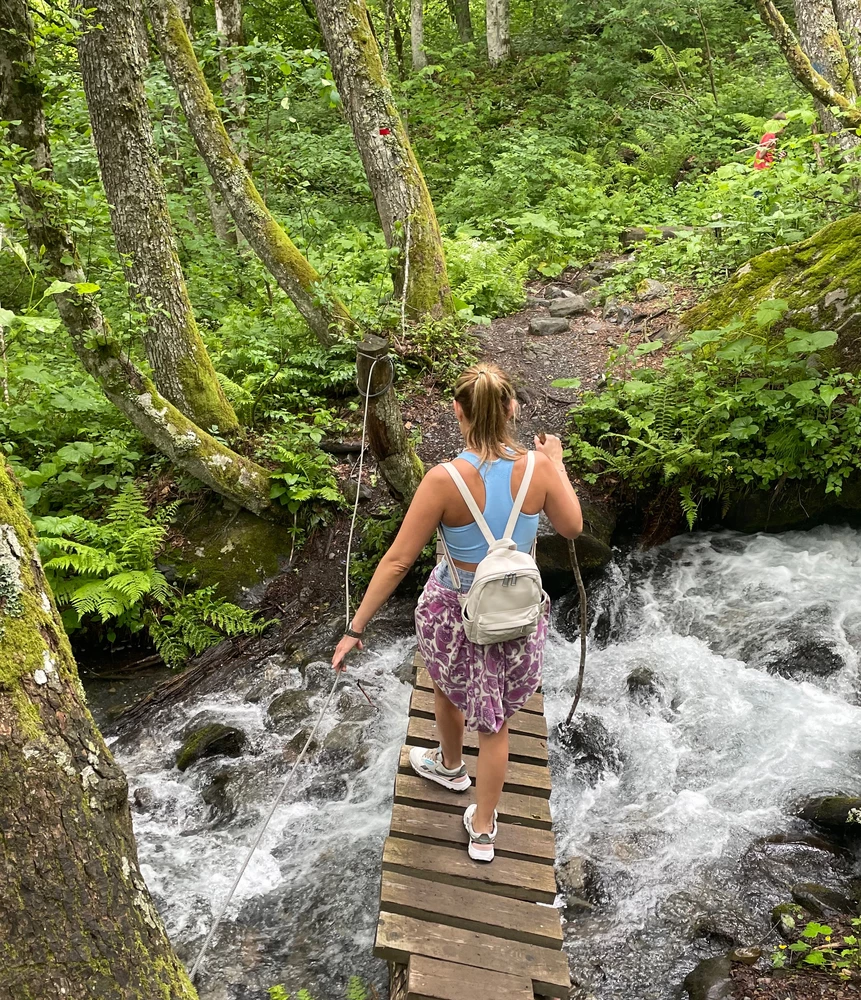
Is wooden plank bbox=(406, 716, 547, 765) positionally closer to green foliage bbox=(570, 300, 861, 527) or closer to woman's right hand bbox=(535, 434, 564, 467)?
woman's right hand bbox=(535, 434, 564, 467)

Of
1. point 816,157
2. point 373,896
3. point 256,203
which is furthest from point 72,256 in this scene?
point 816,157

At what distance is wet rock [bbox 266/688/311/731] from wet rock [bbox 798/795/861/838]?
3821 millimetres

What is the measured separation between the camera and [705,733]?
563 centimetres

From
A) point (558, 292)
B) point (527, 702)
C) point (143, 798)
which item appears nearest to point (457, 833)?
point (527, 702)

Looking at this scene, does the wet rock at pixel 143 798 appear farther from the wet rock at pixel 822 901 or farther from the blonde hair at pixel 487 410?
the wet rock at pixel 822 901

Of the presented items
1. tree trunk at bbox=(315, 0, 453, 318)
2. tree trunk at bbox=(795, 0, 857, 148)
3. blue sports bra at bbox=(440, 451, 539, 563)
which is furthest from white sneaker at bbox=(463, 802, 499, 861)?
tree trunk at bbox=(795, 0, 857, 148)

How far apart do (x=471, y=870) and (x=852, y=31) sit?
11201 millimetres

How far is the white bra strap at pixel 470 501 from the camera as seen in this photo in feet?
9.05

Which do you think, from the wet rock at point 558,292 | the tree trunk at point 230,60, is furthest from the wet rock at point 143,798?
the tree trunk at point 230,60

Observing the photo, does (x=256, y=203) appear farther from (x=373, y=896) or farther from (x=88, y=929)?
(x=88, y=929)

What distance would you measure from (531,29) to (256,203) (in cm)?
1579

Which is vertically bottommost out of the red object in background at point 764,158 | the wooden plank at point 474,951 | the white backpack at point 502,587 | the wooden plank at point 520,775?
the wooden plank at point 474,951

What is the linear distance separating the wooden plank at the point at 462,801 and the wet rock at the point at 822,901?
1740 millimetres

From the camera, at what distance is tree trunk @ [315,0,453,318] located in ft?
27.5
